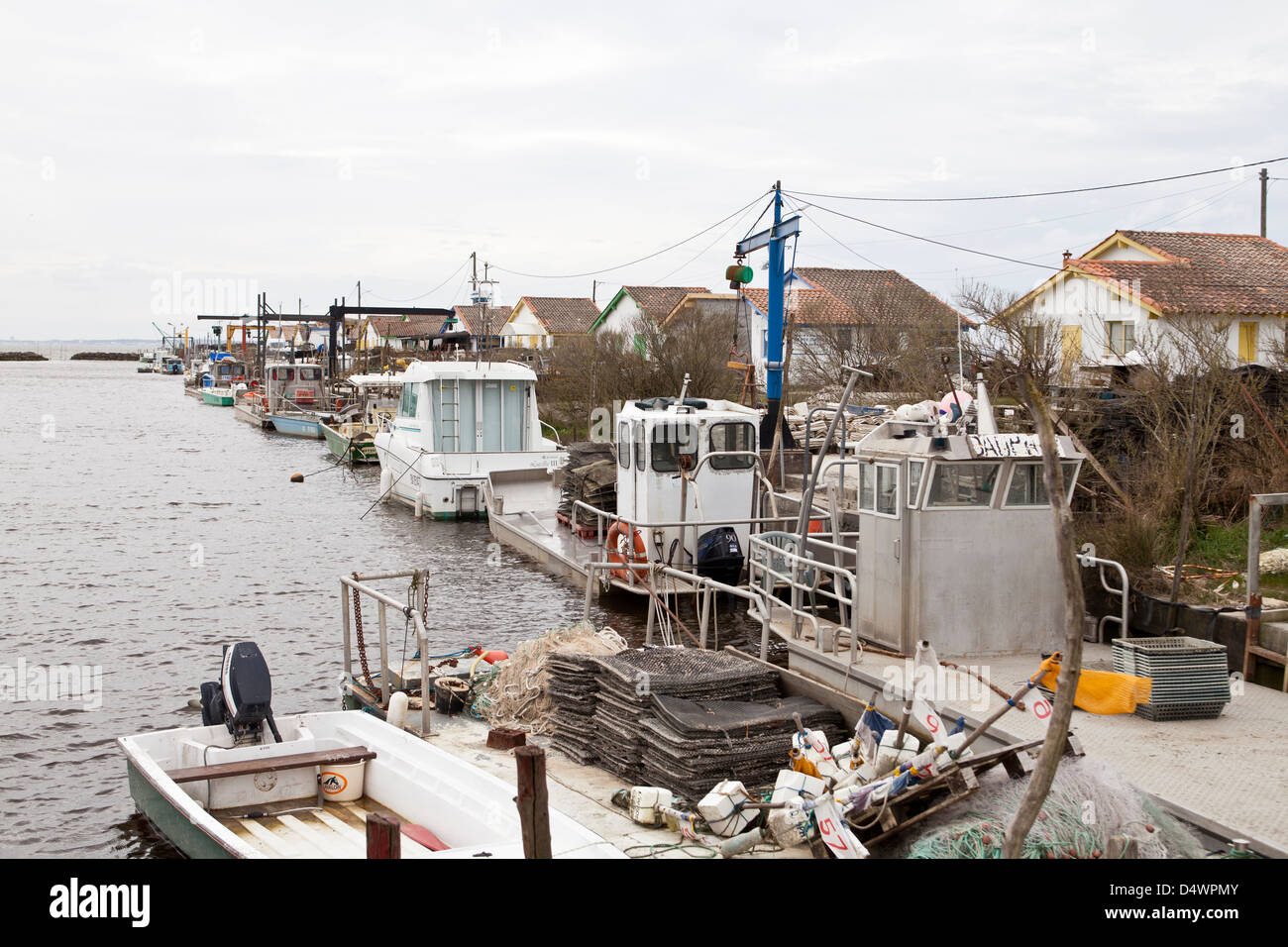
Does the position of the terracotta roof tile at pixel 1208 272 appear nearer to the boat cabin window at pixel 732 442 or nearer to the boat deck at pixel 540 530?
the boat cabin window at pixel 732 442

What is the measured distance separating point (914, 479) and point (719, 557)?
712cm

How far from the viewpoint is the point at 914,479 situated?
10.2 meters

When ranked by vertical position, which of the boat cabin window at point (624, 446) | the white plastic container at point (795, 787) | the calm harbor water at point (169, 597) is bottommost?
the calm harbor water at point (169, 597)

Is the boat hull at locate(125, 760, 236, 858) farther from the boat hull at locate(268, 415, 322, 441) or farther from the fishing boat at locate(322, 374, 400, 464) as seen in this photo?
the boat hull at locate(268, 415, 322, 441)

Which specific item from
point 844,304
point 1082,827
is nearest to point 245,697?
point 1082,827

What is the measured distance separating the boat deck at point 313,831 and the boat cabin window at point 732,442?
980cm

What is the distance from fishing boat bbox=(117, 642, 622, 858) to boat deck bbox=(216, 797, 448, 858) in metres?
0.01

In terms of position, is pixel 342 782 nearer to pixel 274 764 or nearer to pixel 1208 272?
pixel 274 764

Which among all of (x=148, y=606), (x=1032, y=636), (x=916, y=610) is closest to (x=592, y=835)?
(x=916, y=610)

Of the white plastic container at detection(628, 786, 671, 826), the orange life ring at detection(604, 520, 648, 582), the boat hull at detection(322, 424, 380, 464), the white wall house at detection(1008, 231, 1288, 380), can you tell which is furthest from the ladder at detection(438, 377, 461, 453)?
the white plastic container at detection(628, 786, 671, 826)

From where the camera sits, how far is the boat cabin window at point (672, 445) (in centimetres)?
1822

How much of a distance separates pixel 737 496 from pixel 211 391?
8749cm

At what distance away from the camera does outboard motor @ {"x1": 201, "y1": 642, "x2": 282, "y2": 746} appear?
10.3 meters

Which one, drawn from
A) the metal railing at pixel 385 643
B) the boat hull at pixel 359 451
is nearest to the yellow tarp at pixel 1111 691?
the metal railing at pixel 385 643
